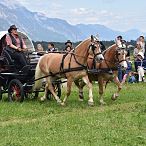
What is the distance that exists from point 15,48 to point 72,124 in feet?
16.3

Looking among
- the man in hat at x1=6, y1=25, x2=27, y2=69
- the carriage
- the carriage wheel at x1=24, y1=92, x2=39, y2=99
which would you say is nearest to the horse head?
the carriage

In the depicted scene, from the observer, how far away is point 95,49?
1312cm

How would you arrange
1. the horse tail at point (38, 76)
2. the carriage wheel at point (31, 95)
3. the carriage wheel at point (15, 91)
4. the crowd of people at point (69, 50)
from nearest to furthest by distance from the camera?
the carriage wheel at point (15, 91) → the horse tail at point (38, 76) → the crowd of people at point (69, 50) → the carriage wheel at point (31, 95)

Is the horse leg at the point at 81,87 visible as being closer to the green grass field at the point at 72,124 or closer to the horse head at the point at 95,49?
the green grass field at the point at 72,124

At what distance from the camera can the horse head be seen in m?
13.1

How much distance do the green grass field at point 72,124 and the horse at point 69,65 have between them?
28.5 inches

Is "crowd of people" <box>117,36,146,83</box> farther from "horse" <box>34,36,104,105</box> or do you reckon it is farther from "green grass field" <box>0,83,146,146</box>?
"horse" <box>34,36,104,105</box>

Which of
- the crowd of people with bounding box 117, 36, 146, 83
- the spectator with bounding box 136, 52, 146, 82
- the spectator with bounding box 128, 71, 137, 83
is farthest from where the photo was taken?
the spectator with bounding box 128, 71, 137, 83

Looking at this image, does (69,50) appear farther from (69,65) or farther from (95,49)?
(95,49)

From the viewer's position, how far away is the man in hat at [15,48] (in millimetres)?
14453

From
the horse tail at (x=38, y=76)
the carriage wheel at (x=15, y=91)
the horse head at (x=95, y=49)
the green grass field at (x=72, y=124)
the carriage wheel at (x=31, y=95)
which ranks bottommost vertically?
the green grass field at (x=72, y=124)

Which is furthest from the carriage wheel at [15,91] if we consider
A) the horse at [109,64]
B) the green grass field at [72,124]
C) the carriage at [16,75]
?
the horse at [109,64]

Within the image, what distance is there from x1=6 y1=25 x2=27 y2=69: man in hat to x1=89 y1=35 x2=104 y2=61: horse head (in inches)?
97.2

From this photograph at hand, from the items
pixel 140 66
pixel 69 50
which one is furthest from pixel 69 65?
pixel 140 66
